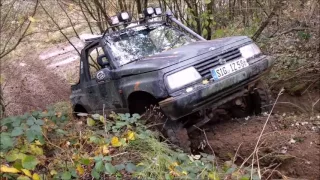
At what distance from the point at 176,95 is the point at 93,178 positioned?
1.75m

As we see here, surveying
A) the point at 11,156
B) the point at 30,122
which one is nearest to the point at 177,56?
the point at 30,122

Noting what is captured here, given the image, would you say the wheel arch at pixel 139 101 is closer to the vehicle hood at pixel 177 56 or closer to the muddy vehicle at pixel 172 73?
the muddy vehicle at pixel 172 73

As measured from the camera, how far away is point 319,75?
6.53m

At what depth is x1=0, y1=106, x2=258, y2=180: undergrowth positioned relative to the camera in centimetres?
250

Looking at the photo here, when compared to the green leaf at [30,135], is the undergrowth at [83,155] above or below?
below

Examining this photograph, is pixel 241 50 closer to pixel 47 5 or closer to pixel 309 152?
pixel 309 152

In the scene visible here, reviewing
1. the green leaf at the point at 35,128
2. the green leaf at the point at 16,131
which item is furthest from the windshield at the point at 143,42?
the green leaf at the point at 16,131

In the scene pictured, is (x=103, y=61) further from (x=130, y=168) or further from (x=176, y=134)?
(x=130, y=168)

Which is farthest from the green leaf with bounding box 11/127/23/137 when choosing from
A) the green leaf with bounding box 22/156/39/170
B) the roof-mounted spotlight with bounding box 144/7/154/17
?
the roof-mounted spotlight with bounding box 144/7/154/17

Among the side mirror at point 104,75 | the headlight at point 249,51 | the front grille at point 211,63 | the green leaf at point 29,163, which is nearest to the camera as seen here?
the green leaf at point 29,163

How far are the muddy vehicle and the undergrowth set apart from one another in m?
0.54

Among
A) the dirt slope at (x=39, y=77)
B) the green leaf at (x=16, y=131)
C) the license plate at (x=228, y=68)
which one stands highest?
the green leaf at (x=16, y=131)

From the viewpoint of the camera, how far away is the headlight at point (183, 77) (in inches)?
169

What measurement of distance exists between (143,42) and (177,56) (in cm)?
98
